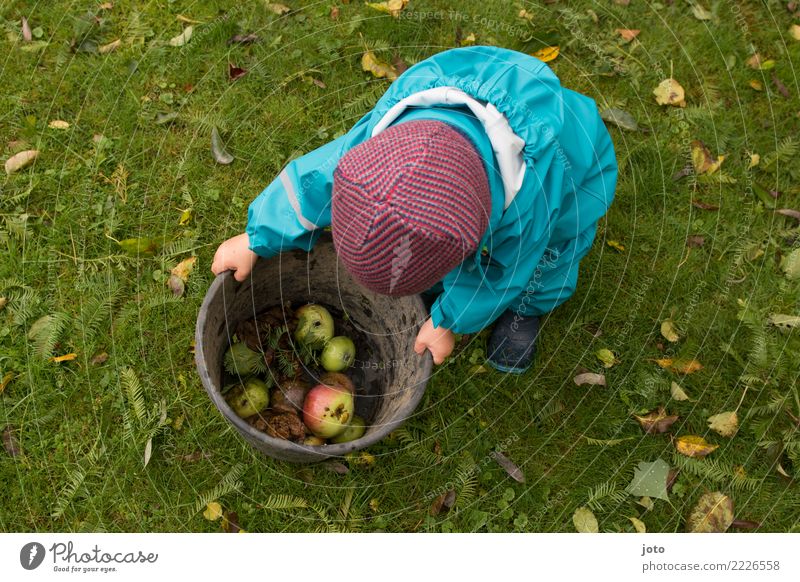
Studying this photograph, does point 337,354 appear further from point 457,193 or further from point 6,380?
point 6,380

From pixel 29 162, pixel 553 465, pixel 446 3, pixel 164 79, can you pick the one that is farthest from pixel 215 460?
pixel 446 3

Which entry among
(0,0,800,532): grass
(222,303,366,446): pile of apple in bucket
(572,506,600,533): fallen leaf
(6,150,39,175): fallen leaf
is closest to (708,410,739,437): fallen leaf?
(0,0,800,532): grass

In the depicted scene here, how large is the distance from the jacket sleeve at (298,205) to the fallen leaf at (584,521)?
5.48 feet

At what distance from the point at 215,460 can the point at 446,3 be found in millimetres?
2590

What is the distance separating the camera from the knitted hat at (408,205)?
5.48ft

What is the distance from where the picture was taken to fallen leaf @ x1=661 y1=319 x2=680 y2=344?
3227 mm

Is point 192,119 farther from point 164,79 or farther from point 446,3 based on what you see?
point 446,3

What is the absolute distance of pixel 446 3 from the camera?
3650 millimetres

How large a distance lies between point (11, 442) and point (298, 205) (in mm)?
1661

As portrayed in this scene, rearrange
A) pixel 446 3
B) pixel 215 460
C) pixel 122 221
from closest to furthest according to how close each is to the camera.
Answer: pixel 215 460 < pixel 122 221 < pixel 446 3

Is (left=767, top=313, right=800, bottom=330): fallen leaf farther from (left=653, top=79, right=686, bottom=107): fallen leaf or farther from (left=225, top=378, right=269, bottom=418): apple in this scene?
(left=225, top=378, right=269, bottom=418): apple

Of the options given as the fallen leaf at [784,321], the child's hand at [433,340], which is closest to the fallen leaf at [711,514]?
the fallen leaf at [784,321]

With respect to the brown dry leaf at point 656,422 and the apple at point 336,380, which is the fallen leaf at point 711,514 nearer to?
the brown dry leaf at point 656,422

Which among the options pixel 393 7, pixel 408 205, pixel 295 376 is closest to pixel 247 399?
pixel 295 376
